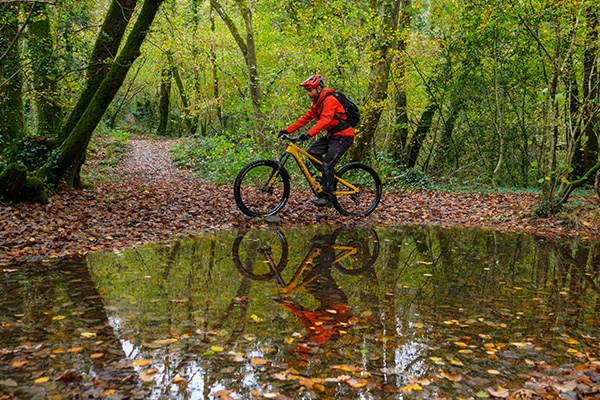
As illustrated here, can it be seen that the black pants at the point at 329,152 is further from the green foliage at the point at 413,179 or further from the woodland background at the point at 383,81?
the green foliage at the point at 413,179

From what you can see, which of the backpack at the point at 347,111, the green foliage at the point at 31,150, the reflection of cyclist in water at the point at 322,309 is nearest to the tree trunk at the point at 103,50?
the green foliage at the point at 31,150

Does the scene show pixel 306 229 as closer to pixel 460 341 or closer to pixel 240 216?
pixel 240 216

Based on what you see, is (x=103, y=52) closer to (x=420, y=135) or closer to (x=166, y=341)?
(x=166, y=341)

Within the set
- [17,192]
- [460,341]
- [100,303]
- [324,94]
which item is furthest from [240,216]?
[460,341]

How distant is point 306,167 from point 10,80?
737 centimetres

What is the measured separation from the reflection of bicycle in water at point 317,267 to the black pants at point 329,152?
3.31 ft

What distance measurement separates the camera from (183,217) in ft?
28.3

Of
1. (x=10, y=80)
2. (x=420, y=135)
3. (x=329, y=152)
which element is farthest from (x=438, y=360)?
(x=420, y=135)

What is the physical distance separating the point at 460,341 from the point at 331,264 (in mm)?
2414

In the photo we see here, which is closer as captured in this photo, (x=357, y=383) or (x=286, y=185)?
(x=357, y=383)

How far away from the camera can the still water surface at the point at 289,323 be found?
9.96ft

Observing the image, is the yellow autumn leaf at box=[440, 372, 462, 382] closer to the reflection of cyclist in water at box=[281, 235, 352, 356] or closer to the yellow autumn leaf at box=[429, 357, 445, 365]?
the yellow autumn leaf at box=[429, 357, 445, 365]

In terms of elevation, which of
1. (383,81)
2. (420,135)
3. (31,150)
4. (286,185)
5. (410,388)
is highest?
(383,81)

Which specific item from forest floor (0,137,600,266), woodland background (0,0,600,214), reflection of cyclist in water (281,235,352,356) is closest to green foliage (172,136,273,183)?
woodland background (0,0,600,214)
